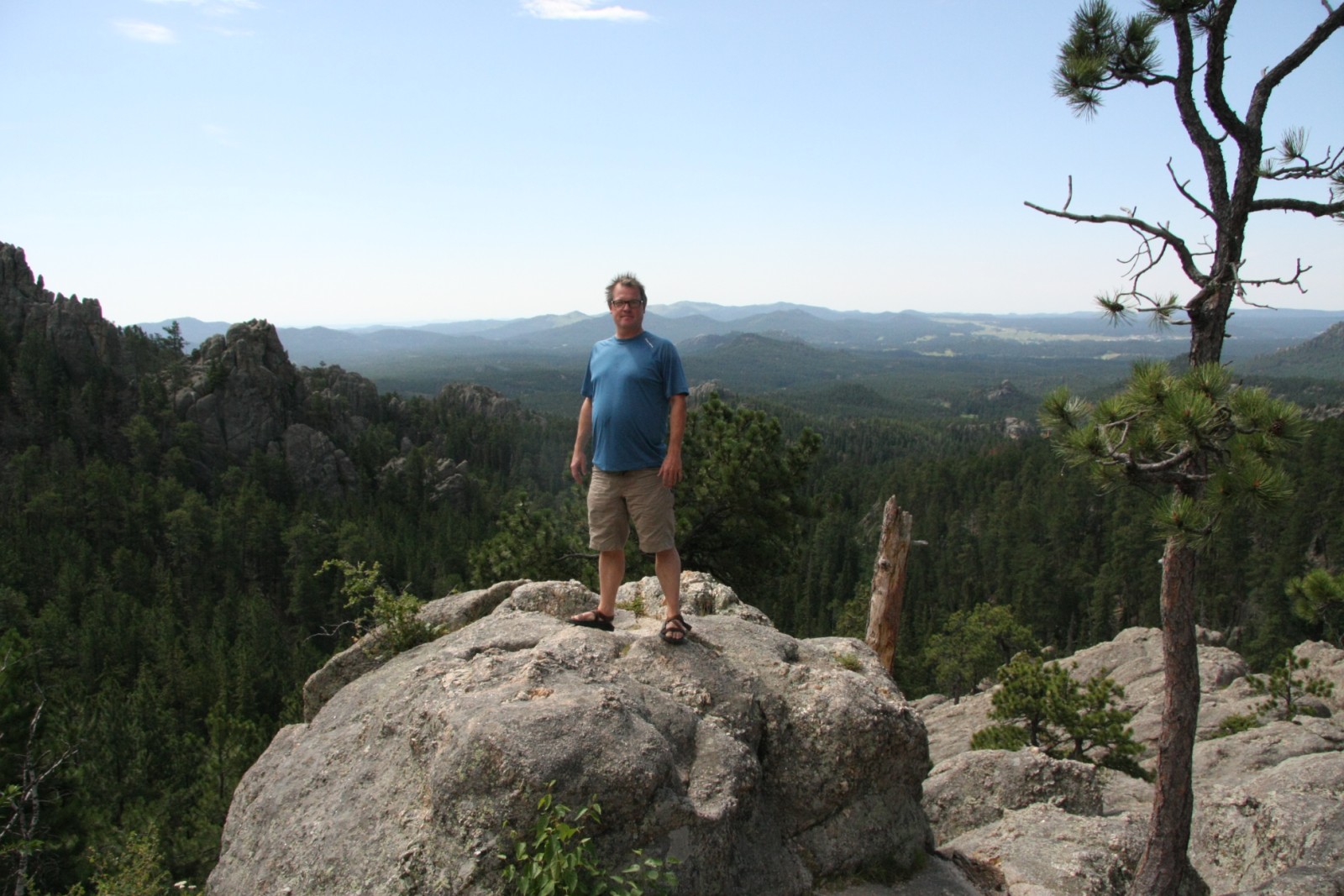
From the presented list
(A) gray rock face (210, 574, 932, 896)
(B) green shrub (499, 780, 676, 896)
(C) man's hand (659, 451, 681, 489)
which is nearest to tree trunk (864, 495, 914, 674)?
(A) gray rock face (210, 574, 932, 896)

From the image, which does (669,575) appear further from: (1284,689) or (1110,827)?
(1284,689)

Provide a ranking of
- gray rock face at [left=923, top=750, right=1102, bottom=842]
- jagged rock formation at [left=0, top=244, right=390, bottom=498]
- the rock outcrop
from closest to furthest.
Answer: gray rock face at [left=923, top=750, right=1102, bottom=842]
jagged rock formation at [left=0, top=244, right=390, bottom=498]
the rock outcrop

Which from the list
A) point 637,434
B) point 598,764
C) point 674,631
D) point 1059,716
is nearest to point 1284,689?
point 1059,716

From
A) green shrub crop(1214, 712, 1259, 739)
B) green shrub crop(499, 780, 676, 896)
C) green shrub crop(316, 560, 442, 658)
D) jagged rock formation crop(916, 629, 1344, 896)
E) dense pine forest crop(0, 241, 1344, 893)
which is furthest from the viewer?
dense pine forest crop(0, 241, 1344, 893)

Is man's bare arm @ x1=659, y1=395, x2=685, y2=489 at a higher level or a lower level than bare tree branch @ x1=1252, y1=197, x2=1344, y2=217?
lower

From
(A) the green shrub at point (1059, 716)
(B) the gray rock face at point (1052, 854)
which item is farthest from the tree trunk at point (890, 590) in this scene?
(B) the gray rock face at point (1052, 854)

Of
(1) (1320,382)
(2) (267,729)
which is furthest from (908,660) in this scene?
(1) (1320,382)

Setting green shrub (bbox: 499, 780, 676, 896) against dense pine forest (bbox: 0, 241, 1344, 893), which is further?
dense pine forest (bbox: 0, 241, 1344, 893)

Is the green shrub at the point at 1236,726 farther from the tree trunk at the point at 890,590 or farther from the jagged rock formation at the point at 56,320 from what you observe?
the jagged rock formation at the point at 56,320

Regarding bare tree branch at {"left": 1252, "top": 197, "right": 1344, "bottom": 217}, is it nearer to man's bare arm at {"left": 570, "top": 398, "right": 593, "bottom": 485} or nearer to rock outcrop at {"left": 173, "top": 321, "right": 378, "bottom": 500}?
man's bare arm at {"left": 570, "top": 398, "right": 593, "bottom": 485}

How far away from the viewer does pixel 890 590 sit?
14.1m

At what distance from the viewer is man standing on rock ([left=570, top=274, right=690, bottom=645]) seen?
20.5ft

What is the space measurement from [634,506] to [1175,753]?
4969 millimetres

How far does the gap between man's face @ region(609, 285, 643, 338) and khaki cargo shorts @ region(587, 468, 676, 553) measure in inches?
44.9
